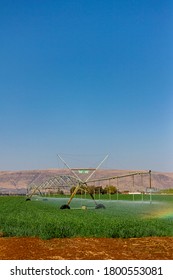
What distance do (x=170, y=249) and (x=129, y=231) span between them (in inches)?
122

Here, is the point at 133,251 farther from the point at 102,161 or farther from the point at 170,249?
the point at 102,161

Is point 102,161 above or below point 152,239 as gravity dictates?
above

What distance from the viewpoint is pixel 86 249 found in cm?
1135

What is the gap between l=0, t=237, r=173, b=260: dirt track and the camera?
10750mm

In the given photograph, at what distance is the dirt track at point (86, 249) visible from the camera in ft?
35.3

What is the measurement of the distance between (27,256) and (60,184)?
70.4m

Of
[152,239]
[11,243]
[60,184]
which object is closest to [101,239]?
[152,239]

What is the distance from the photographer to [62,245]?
39.2ft
